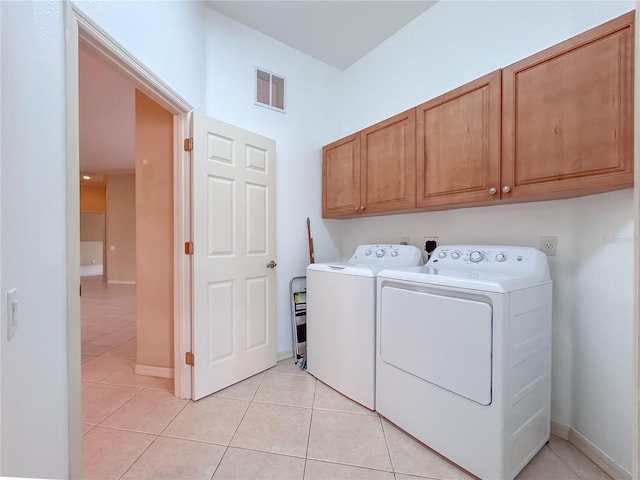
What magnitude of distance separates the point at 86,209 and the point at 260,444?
9143 mm

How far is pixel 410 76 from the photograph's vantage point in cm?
232

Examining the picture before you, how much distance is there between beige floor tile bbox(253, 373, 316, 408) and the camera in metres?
1.92

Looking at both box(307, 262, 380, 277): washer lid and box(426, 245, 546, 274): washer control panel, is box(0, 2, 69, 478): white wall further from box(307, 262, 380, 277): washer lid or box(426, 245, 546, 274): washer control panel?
box(426, 245, 546, 274): washer control panel

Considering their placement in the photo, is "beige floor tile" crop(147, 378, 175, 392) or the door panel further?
"beige floor tile" crop(147, 378, 175, 392)

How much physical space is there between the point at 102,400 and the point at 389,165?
2.69 metres

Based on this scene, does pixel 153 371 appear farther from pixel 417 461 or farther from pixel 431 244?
pixel 431 244

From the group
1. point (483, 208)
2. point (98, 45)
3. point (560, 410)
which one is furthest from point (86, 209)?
point (560, 410)

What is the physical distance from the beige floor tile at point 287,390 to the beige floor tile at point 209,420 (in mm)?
173

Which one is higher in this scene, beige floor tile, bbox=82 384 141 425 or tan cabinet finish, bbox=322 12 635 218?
tan cabinet finish, bbox=322 12 635 218

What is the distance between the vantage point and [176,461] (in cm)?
139

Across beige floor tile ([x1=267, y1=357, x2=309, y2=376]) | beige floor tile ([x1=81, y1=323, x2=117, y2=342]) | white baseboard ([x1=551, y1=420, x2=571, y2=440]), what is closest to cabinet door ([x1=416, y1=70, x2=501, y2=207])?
white baseboard ([x1=551, y1=420, x2=571, y2=440])

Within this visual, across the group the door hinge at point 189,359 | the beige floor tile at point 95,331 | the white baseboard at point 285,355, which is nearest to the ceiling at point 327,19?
the door hinge at point 189,359

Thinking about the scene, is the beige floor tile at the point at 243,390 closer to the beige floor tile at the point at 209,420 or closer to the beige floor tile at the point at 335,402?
the beige floor tile at the point at 209,420

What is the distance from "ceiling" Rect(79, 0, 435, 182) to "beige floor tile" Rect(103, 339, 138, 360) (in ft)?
8.03
